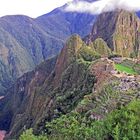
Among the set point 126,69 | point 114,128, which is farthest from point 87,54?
point 114,128

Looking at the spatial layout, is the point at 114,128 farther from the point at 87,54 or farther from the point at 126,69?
the point at 87,54

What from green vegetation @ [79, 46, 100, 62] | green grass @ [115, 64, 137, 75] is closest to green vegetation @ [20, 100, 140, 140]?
green grass @ [115, 64, 137, 75]

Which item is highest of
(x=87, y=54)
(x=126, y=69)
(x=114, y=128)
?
(x=114, y=128)

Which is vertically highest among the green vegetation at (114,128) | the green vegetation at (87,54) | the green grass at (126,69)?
the green vegetation at (114,128)

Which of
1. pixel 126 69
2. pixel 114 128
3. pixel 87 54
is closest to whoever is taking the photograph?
pixel 114 128

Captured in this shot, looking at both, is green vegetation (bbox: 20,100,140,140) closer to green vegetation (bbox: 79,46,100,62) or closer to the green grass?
the green grass

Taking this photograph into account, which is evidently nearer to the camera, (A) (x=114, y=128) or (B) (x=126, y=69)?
(A) (x=114, y=128)

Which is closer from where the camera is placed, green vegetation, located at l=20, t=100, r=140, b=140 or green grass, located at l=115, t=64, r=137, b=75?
green vegetation, located at l=20, t=100, r=140, b=140

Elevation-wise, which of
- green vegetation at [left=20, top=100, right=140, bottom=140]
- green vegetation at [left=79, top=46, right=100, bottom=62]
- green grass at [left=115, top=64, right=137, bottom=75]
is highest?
green vegetation at [left=20, top=100, right=140, bottom=140]

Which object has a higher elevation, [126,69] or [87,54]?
[126,69]

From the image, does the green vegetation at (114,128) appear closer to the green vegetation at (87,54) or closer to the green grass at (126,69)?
the green grass at (126,69)

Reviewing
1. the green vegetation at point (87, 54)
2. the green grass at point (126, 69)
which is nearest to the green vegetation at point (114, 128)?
the green grass at point (126, 69)

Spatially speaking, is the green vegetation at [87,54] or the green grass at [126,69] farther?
the green vegetation at [87,54]
